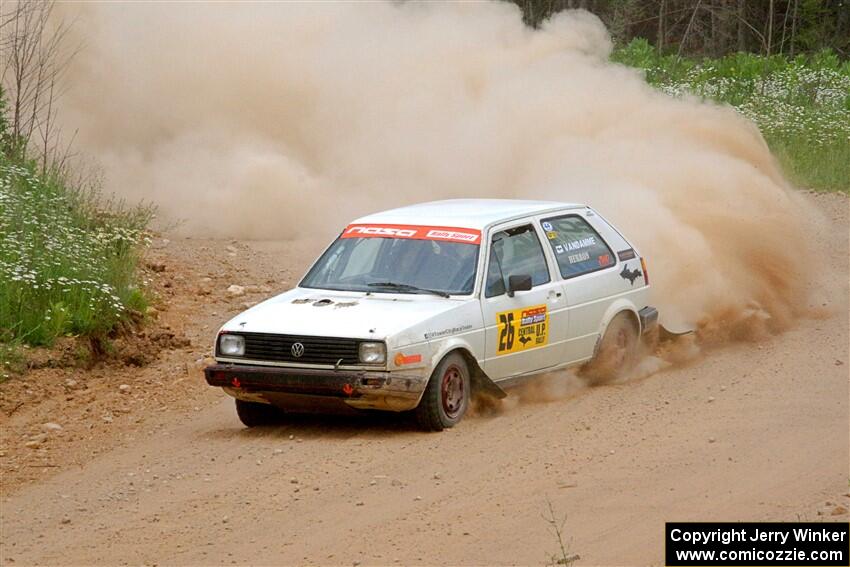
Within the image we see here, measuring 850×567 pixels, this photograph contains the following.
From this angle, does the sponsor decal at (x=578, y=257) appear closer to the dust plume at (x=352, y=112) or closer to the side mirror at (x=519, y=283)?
the side mirror at (x=519, y=283)

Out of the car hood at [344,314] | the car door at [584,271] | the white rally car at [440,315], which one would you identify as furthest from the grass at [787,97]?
the car hood at [344,314]

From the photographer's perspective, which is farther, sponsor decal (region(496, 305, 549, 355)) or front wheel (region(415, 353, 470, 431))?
sponsor decal (region(496, 305, 549, 355))

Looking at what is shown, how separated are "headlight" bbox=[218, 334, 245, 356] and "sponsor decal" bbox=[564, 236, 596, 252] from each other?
2.83 meters

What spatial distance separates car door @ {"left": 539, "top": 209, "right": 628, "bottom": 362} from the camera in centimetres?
1026

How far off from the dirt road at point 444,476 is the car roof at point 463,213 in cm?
143

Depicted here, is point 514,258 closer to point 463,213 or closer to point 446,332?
point 463,213

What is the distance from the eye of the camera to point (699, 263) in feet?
41.7

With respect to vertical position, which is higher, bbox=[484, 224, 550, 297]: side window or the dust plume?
the dust plume

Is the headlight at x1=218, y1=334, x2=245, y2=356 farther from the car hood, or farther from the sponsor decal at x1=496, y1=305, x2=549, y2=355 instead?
the sponsor decal at x1=496, y1=305, x2=549, y2=355

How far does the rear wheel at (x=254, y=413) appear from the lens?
369 inches

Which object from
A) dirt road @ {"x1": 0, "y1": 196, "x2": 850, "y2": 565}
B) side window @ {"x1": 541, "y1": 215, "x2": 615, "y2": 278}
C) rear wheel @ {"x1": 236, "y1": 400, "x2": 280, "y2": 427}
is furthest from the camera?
side window @ {"x1": 541, "y1": 215, "x2": 615, "y2": 278}

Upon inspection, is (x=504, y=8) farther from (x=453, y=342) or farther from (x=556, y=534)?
(x=556, y=534)

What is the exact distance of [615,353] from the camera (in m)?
10.7

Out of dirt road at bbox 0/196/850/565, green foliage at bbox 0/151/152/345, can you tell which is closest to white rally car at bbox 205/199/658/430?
dirt road at bbox 0/196/850/565
